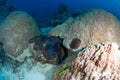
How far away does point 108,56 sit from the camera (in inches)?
129

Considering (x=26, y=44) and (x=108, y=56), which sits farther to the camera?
(x=26, y=44)

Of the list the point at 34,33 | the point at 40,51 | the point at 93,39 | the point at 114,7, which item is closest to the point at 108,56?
the point at 93,39

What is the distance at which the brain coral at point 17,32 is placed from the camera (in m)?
6.68

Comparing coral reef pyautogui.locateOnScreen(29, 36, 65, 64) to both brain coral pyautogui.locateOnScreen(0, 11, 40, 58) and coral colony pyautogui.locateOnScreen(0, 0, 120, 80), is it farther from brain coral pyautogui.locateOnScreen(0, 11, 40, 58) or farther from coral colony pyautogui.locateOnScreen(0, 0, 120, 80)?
brain coral pyautogui.locateOnScreen(0, 11, 40, 58)

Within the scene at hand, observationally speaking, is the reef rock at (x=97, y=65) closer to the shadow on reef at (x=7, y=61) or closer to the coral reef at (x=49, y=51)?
the coral reef at (x=49, y=51)

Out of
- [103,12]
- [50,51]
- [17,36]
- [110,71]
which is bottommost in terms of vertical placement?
[110,71]

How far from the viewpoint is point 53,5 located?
20.8 metres

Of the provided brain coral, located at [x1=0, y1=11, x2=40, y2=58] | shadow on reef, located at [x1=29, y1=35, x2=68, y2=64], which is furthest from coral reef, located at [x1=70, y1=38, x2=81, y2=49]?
brain coral, located at [x1=0, y1=11, x2=40, y2=58]

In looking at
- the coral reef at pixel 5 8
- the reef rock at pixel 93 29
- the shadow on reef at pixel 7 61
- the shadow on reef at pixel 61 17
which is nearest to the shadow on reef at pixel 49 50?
the reef rock at pixel 93 29

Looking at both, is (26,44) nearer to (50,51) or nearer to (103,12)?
(50,51)

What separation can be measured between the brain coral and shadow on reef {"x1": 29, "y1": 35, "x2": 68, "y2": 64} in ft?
2.27

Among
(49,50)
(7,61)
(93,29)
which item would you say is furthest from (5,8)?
(93,29)

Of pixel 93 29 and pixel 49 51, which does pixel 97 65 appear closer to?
pixel 93 29

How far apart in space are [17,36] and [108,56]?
4034mm
